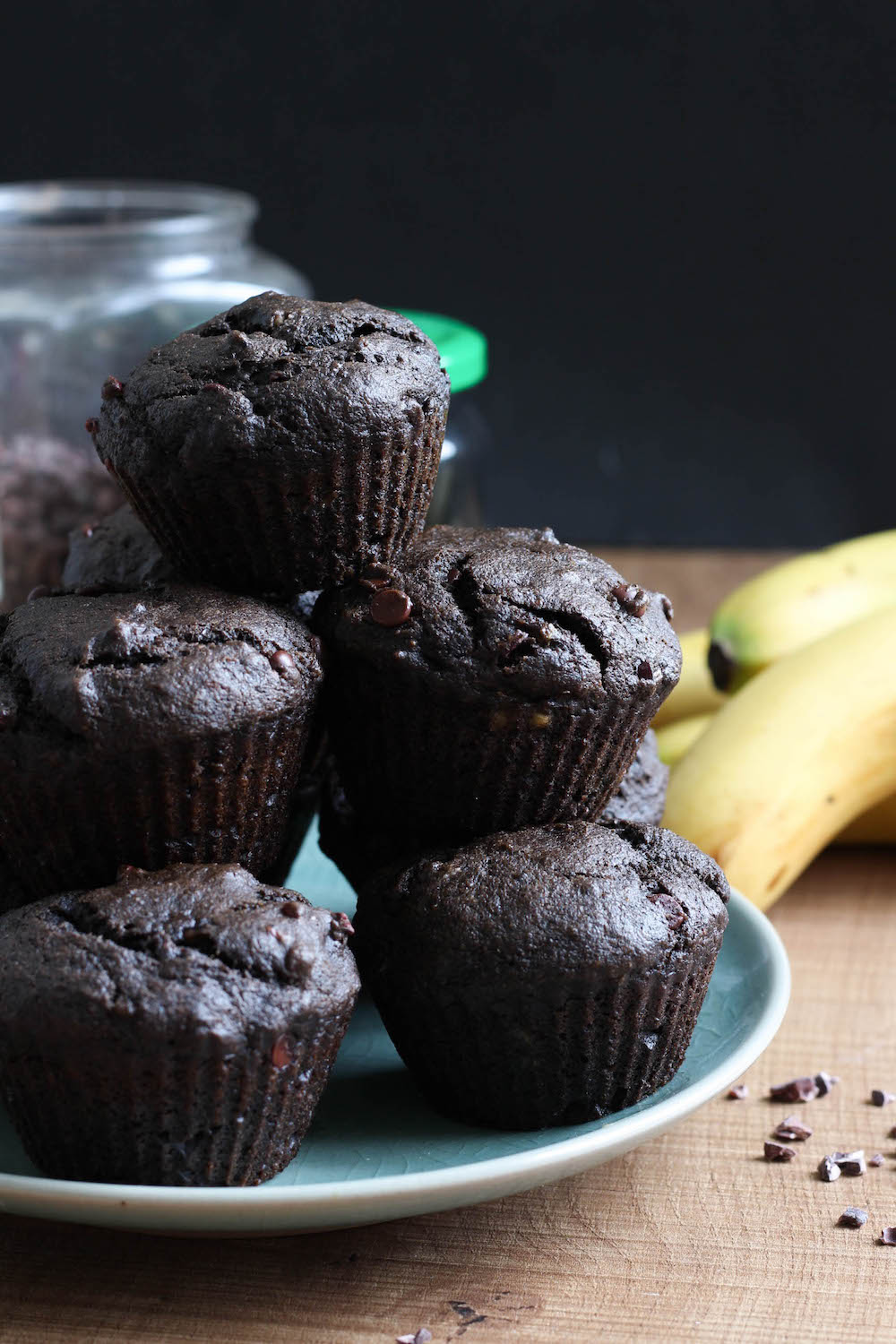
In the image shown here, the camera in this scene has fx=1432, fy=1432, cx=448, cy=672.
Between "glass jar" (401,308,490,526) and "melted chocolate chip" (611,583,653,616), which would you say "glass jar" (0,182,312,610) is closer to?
"glass jar" (401,308,490,526)

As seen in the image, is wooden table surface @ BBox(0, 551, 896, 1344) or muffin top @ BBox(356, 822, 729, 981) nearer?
wooden table surface @ BBox(0, 551, 896, 1344)

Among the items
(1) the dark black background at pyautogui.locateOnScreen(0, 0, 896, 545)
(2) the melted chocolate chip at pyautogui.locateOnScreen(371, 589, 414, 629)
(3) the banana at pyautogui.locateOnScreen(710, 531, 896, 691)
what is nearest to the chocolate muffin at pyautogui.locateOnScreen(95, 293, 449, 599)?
(2) the melted chocolate chip at pyautogui.locateOnScreen(371, 589, 414, 629)

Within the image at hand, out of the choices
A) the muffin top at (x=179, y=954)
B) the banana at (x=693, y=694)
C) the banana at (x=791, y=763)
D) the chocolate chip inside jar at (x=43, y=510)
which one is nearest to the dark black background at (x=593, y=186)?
the banana at (x=693, y=694)

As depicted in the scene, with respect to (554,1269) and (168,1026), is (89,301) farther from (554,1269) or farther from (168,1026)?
(554,1269)

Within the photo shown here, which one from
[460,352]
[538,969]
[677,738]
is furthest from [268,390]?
[677,738]

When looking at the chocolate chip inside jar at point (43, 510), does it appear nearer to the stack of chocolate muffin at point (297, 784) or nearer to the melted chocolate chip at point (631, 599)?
the stack of chocolate muffin at point (297, 784)

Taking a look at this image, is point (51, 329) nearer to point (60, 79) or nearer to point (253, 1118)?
point (60, 79)
